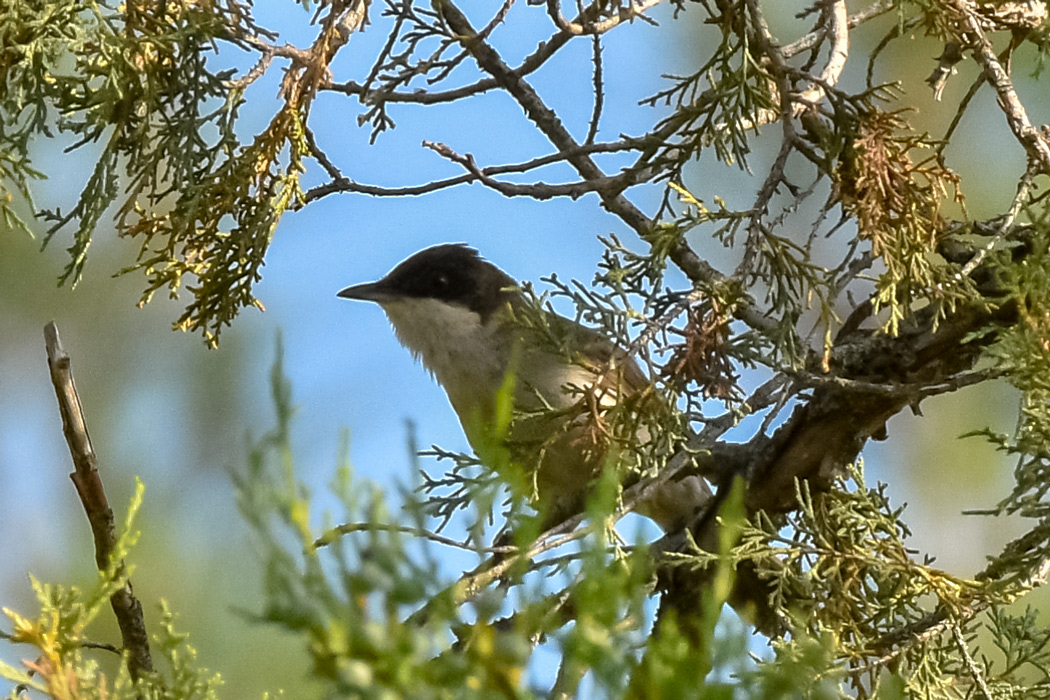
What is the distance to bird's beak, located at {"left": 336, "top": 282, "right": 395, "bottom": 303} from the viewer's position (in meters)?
3.24

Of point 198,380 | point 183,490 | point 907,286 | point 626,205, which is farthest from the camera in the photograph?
point 198,380

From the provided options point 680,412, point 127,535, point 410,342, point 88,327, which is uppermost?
point 88,327

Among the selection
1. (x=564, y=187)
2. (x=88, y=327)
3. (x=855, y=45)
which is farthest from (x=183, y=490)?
(x=855, y=45)

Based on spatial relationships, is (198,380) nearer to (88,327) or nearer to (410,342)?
(88,327)

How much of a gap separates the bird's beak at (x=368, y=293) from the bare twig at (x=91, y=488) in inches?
69.0

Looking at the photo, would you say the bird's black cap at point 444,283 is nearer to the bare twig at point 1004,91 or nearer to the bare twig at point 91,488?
the bare twig at point 1004,91

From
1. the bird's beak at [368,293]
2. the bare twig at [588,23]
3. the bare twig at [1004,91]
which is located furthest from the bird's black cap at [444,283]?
the bare twig at [1004,91]

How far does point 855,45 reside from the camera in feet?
15.9

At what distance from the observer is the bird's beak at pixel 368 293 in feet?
10.6

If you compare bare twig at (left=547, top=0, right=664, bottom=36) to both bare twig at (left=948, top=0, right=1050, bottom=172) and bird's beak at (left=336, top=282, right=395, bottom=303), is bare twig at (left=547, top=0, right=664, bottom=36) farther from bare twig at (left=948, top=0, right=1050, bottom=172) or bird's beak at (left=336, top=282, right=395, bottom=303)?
bird's beak at (left=336, top=282, right=395, bottom=303)

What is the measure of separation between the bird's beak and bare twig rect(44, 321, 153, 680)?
175 centimetres

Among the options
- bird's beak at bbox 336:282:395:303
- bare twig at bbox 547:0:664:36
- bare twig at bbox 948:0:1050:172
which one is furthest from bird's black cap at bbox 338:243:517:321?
bare twig at bbox 948:0:1050:172

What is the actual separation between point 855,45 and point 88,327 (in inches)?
135

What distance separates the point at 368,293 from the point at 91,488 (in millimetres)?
1845
